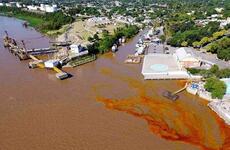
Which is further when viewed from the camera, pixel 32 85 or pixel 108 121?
pixel 32 85

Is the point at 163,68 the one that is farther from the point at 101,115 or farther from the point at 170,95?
the point at 101,115

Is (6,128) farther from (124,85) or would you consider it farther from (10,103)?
(124,85)

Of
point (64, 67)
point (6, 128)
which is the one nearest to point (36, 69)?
point (64, 67)

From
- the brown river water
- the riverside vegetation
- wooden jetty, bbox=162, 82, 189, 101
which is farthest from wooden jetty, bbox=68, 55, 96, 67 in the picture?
the riverside vegetation

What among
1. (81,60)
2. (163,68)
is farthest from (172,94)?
(81,60)

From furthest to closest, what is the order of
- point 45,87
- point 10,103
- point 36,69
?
point 36,69 < point 45,87 < point 10,103

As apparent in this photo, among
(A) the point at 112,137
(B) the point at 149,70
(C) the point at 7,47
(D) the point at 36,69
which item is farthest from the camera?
(C) the point at 7,47

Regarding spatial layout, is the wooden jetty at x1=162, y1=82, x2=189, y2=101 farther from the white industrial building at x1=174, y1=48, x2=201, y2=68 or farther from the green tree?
the white industrial building at x1=174, y1=48, x2=201, y2=68

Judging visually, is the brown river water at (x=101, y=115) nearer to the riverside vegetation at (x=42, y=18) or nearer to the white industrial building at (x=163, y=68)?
the white industrial building at (x=163, y=68)

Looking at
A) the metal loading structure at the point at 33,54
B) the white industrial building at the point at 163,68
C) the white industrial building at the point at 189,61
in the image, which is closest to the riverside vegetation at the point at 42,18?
the metal loading structure at the point at 33,54
